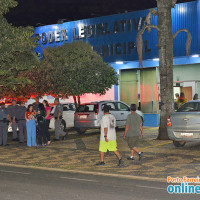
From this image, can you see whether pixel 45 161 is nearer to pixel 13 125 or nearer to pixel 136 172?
pixel 136 172

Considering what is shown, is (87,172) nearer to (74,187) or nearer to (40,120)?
(74,187)

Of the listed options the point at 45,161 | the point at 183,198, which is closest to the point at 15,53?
the point at 45,161

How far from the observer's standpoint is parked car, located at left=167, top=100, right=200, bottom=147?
1466cm

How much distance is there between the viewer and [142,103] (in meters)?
27.9

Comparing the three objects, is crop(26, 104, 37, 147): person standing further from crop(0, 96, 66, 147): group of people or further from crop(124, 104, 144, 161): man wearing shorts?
crop(124, 104, 144, 161): man wearing shorts

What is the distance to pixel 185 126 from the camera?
14.9 meters

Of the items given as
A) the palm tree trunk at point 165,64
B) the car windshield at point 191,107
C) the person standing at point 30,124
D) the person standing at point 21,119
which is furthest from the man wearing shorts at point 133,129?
the person standing at point 21,119

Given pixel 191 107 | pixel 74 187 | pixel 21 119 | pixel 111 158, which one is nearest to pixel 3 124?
pixel 21 119

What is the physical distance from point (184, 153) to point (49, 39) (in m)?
19.5

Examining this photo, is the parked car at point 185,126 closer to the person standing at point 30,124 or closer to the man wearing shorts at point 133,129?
the man wearing shorts at point 133,129

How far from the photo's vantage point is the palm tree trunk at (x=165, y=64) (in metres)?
18.5

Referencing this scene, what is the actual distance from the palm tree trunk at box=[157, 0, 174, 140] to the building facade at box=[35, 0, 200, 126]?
20.0 feet

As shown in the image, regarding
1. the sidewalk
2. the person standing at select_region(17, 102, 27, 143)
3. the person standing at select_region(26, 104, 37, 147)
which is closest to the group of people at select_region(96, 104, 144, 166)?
the sidewalk

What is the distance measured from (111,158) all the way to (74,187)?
4357 mm
